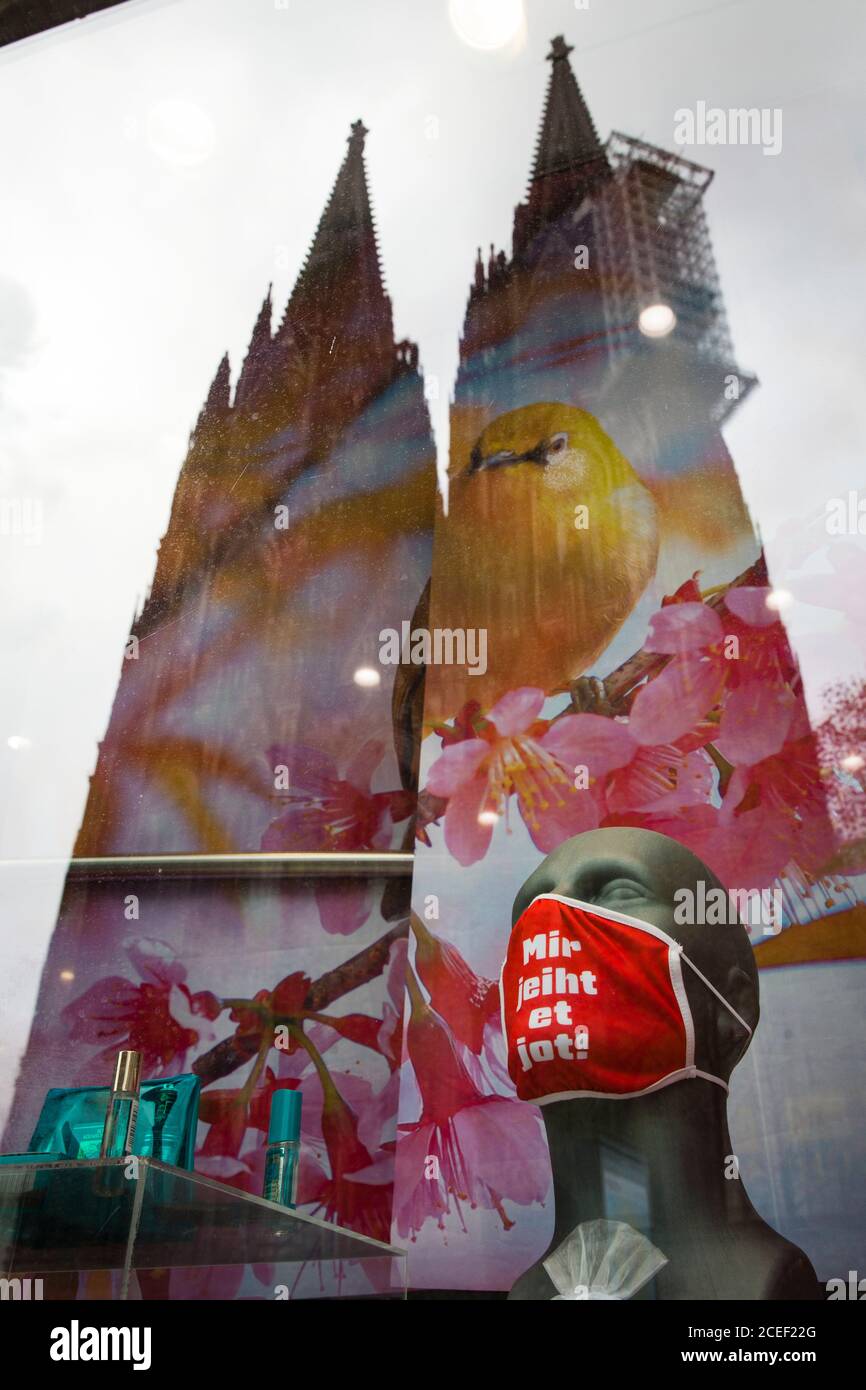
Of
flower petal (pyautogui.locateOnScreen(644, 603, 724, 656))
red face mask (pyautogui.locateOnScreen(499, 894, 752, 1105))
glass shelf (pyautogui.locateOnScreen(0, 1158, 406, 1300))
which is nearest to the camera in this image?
glass shelf (pyautogui.locateOnScreen(0, 1158, 406, 1300))

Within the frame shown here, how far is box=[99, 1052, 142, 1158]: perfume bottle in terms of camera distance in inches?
74.8

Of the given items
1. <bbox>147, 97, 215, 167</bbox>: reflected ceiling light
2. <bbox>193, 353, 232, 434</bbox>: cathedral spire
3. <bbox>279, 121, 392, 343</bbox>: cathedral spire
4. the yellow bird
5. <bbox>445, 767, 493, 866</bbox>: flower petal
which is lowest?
<bbox>445, 767, 493, 866</bbox>: flower petal

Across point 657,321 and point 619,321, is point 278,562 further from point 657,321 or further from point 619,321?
point 657,321

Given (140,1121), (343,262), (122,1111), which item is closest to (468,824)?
(140,1121)

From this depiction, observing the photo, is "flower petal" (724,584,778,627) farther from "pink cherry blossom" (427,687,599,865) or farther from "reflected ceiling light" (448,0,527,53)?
"reflected ceiling light" (448,0,527,53)

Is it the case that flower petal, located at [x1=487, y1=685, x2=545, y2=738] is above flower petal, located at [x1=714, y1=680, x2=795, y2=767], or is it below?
above

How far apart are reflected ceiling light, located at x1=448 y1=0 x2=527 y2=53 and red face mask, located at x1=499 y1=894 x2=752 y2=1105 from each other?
3904 millimetres

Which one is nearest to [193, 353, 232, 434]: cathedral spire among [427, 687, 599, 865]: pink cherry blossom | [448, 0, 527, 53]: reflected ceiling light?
[448, 0, 527, 53]: reflected ceiling light

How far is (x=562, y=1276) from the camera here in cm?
318

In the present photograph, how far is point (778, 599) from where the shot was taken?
385 cm

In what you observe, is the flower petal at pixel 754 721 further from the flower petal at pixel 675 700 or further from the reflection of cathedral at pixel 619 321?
the reflection of cathedral at pixel 619 321

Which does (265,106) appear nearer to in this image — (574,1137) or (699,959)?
(699,959)

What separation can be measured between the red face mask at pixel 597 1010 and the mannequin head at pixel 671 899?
0.11 ft
